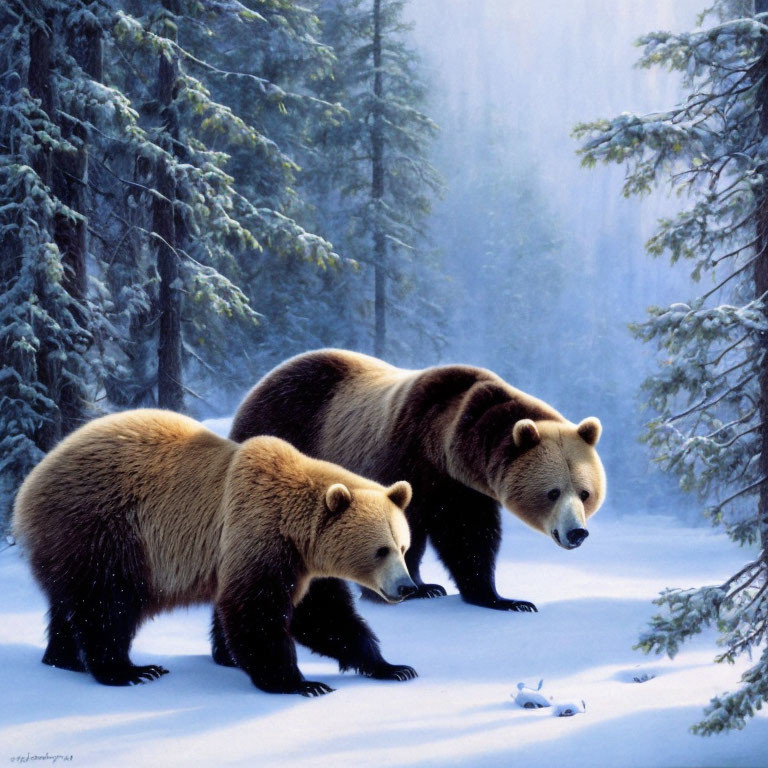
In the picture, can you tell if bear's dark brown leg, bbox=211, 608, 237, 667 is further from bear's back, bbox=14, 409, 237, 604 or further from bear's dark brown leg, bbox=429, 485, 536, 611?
bear's dark brown leg, bbox=429, 485, 536, 611

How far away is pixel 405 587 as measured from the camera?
514 cm

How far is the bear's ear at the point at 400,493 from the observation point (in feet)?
17.7

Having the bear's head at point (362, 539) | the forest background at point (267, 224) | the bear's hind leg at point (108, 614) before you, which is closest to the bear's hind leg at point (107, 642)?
the bear's hind leg at point (108, 614)

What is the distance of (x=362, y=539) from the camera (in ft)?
17.3

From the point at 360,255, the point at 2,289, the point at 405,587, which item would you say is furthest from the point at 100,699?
the point at 360,255

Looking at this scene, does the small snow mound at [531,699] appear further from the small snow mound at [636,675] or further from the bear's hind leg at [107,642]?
the bear's hind leg at [107,642]

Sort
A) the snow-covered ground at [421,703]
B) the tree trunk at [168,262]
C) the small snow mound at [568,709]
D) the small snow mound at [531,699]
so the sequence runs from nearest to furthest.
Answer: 1. the snow-covered ground at [421,703]
2. the small snow mound at [568,709]
3. the small snow mound at [531,699]
4. the tree trunk at [168,262]

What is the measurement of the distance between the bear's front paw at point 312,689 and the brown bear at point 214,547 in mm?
10

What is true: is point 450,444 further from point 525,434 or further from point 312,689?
point 312,689

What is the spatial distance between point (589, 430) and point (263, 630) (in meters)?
2.53

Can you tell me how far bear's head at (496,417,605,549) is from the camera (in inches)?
252

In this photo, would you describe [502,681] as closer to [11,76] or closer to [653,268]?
[11,76]

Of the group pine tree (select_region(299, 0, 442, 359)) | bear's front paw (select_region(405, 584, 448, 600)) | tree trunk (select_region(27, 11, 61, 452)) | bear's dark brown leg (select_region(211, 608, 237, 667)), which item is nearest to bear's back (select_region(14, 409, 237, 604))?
bear's dark brown leg (select_region(211, 608, 237, 667))

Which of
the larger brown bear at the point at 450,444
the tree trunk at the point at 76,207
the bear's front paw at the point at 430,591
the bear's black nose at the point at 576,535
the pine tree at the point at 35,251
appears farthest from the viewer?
the tree trunk at the point at 76,207
